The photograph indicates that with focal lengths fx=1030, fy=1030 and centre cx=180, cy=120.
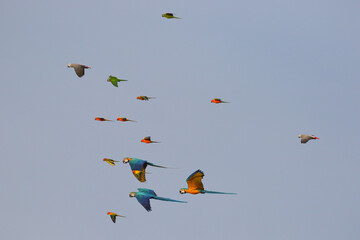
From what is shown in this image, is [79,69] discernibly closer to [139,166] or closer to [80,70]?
[80,70]

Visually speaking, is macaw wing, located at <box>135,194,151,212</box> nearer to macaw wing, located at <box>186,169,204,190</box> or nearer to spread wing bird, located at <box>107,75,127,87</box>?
macaw wing, located at <box>186,169,204,190</box>

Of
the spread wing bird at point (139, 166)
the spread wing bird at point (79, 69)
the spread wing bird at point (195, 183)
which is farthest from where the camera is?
the spread wing bird at point (79, 69)

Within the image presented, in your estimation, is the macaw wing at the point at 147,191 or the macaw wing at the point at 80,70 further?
the macaw wing at the point at 80,70

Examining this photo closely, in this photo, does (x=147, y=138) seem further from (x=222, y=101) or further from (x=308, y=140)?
(x=308, y=140)

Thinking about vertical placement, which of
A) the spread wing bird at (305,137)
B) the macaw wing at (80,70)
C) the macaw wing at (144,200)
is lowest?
the macaw wing at (144,200)

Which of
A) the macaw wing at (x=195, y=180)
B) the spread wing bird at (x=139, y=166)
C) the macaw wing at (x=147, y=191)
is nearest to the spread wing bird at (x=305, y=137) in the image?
the macaw wing at (x=195, y=180)

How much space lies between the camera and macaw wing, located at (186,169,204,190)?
133 m

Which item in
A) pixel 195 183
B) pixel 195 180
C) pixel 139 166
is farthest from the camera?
pixel 139 166

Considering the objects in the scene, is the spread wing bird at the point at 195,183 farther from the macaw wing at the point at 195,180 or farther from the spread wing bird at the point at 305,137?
the spread wing bird at the point at 305,137

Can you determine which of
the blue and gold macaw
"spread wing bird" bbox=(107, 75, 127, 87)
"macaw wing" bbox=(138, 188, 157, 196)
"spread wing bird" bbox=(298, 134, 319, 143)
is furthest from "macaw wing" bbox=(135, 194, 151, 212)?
"spread wing bird" bbox=(107, 75, 127, 87)

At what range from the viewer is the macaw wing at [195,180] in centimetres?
13325

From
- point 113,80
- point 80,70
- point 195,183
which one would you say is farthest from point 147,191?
point 113,80

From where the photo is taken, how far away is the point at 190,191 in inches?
5285

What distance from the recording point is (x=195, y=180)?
13362 cm
